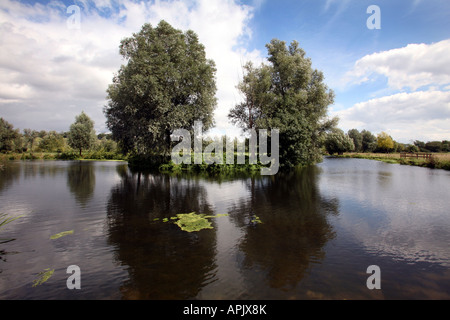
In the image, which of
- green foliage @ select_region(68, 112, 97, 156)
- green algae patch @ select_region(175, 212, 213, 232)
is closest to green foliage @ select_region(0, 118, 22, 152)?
green foliage @ select_region(68, 112, 97, 156)

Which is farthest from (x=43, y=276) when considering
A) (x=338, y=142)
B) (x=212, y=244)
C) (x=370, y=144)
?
(x=370, y=144)

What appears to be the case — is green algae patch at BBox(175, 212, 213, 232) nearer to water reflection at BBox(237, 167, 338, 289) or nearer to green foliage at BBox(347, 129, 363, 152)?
water reflection at BBox(237, 167, 338, 289)

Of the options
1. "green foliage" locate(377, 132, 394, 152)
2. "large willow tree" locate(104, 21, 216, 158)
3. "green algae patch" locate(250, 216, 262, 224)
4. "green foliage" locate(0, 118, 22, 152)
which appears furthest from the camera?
"green foliage" locate(377, 132, 394, 152)

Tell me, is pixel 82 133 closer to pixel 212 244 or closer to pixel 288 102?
pixel 288 102

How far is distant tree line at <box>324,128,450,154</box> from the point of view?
289 ft

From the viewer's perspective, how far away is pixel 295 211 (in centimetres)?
1323

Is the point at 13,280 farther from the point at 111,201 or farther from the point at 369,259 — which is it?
the point at 369,259

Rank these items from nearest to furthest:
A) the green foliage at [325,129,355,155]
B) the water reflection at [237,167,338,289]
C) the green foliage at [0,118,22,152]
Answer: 1. the water reflection at [237,167,338,289]
2. the green foliage at [0,118,22,152]
3. the green foliage at [325,129,355,155]

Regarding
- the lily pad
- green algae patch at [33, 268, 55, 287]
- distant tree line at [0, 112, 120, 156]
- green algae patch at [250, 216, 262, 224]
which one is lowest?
green algae patch at [33, 268, 55, 287]

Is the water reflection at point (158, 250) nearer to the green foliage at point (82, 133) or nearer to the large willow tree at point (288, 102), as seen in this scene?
the large willow tree at point (288, 102)

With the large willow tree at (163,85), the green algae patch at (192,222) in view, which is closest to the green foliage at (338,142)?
the large willow tree at (163,85)

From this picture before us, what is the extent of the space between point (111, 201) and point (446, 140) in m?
138

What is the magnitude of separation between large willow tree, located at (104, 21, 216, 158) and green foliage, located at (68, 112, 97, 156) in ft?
124
